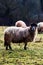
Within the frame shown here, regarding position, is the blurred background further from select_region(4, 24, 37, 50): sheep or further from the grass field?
the grass field

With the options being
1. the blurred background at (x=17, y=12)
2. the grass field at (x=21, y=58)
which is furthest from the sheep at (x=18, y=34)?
the blurred background at (x=17, y=12)

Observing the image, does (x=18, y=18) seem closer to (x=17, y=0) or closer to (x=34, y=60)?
(x=17, y=0)

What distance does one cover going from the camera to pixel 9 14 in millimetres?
31531

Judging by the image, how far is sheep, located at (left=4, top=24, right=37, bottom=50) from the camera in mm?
10234

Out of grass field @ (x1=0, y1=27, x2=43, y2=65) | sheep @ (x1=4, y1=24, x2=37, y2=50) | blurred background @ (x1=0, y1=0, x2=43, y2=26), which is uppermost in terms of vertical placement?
blurred background @ (x1=0, y1=0, x2=43, y2=26)

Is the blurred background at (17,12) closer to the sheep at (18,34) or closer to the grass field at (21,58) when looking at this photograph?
the sheep at (18,34)

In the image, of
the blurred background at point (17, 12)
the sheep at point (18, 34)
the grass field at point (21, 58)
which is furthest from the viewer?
the blurred background at point (17, 12)

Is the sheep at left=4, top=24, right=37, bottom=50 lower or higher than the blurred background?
lower

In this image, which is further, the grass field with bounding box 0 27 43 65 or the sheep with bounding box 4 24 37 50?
the sheep with bounding box 4 24 37 50

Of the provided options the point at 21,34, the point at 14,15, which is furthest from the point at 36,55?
the point at 14,15

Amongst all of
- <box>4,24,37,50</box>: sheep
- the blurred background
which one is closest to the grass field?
<box>4,24,37,50</box>: sheep

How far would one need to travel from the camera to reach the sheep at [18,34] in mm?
10234

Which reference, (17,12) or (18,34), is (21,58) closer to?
(18,34)

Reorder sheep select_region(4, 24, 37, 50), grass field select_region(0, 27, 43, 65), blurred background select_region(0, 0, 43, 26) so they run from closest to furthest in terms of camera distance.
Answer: grass field select_region(0, 27, 43, 65), sheep select_region(4, 24, 37, 50), blurred background select_region(0, 0, 43, 26)
